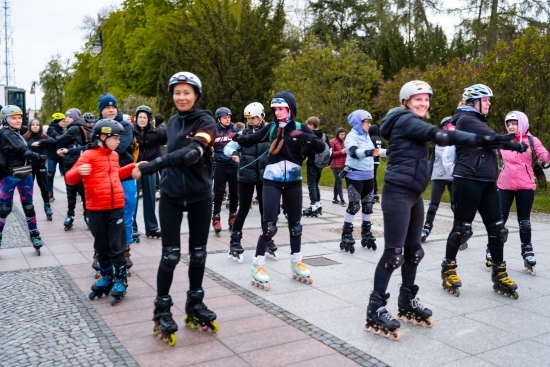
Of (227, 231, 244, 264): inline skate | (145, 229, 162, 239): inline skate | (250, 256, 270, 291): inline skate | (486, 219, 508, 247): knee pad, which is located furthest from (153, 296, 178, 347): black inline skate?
(145, 229, 162, 239): inline skate

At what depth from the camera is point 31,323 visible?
494 centimetres

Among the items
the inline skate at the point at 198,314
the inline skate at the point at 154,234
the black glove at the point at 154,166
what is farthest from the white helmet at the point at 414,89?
the inline skate at the point at 154,234

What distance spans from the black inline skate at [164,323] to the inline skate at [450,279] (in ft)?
9.84

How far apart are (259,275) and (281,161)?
127 centimetres

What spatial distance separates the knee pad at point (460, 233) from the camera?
5.79 meters

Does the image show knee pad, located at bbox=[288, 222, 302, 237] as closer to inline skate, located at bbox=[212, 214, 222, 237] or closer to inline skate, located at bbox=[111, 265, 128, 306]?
inline skate, located at bbox=[111, 265, 128, 306]

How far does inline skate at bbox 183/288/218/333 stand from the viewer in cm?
467

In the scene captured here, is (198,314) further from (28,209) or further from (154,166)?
(28,209)

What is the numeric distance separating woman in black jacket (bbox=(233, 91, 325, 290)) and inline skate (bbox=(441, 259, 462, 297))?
1.67 m

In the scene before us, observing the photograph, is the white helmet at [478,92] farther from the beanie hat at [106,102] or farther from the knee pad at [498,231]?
the beanie hat at [106,102]

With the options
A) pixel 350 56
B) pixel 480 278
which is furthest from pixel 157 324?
pixel 350 56

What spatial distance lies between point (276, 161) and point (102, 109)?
87.7 inches

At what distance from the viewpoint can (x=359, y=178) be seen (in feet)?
26.2

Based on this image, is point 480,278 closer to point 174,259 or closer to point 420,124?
point 420,124
